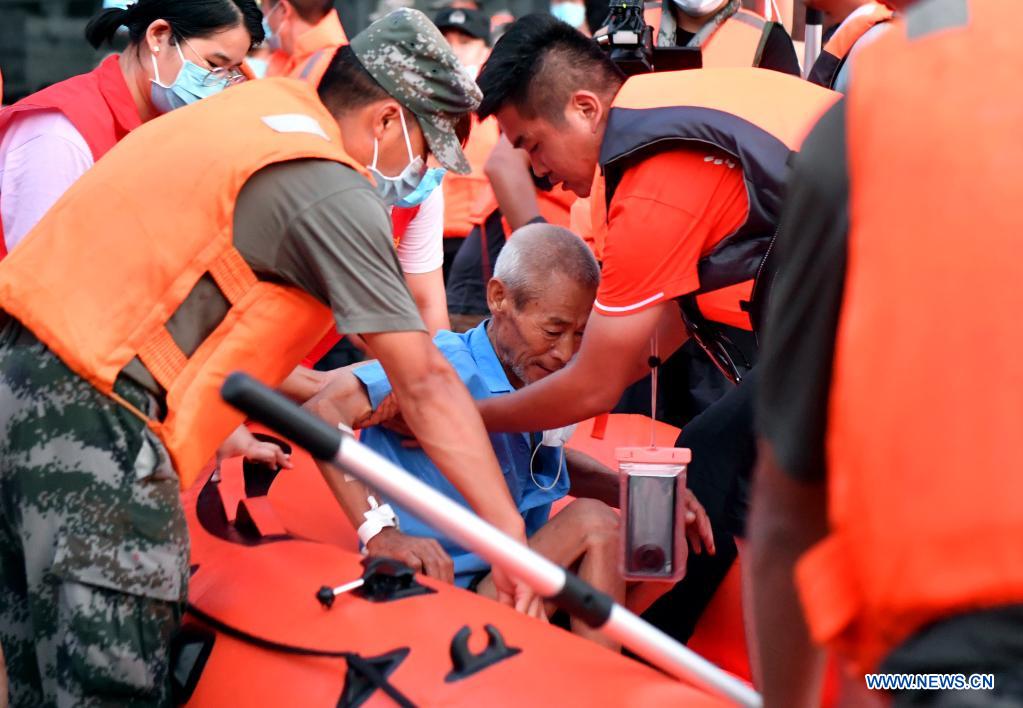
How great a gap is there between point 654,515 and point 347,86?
→ 3.27 feet

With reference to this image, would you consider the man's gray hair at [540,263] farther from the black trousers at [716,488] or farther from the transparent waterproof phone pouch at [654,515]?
the transparent waterproof phone pouch at [654,515]

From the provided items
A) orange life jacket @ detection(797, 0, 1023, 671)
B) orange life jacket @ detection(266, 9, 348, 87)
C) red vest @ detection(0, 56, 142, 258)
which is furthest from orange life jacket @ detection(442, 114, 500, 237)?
orange life jacket @ detection(797, 0, 1023, 671)

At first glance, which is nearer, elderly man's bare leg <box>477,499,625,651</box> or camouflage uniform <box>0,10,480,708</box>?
camouflage uniform <box>0,10,480,708</box>

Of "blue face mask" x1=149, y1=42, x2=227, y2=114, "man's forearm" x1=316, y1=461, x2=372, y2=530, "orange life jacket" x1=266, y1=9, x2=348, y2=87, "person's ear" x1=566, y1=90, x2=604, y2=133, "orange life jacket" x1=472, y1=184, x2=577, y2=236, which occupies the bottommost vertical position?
"orange life jacket" x1=472, y1=184, x2=577, y2=236

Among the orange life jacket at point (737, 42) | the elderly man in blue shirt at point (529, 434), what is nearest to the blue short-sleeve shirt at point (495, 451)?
the elderly man in blue shirt at point (529, 434)

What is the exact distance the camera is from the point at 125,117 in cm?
326

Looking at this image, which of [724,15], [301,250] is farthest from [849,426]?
[724,15]

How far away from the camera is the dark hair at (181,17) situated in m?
3.35

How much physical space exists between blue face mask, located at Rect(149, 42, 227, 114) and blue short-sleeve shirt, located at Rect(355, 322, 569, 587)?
916 millimetres

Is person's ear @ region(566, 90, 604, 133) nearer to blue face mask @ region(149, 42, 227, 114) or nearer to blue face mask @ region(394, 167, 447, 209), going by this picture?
blue face mask @ region(394, 167, 447, 209)

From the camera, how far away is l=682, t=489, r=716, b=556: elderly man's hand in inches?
109

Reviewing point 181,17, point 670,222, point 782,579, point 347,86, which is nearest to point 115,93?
point 181,17

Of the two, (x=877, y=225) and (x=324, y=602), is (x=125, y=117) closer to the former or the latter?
(x=324, y=602)

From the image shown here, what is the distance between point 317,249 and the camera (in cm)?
210
